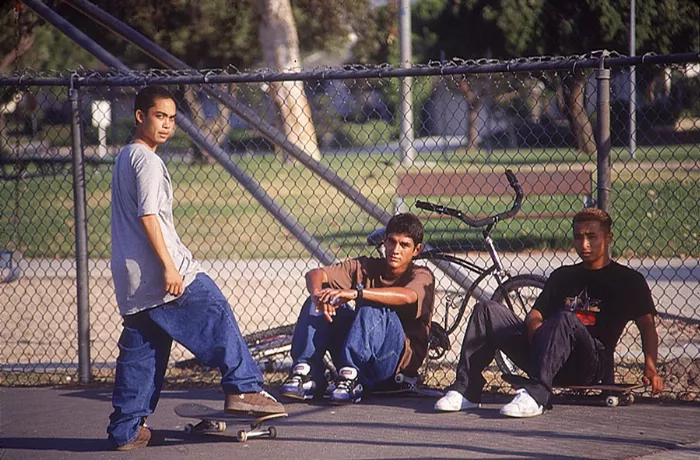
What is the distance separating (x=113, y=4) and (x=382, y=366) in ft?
38.4

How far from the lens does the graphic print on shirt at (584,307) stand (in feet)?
18.2

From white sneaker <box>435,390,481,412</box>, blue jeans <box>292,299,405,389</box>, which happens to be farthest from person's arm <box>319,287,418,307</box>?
white sneaker <box>435,390,481,412</box>

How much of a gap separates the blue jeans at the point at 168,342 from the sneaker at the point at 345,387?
90 cm

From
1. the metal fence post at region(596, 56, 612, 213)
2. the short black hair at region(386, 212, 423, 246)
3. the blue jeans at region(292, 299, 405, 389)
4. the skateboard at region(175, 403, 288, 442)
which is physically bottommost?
the skateboard at region(175, 403, 288, 442)

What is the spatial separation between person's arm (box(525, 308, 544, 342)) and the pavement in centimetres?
47

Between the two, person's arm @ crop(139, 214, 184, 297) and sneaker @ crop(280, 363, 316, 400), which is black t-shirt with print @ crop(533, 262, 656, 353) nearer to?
sneaker @ crop(280, 363, 316, 400)

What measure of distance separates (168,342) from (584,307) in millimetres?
2359

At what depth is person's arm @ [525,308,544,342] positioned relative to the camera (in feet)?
18.2

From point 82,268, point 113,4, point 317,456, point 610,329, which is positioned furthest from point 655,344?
point 113,4

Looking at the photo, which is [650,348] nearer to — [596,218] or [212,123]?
[596,218]

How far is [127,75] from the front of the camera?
22.1 feet

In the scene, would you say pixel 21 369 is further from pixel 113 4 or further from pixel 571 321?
pixel 113 4

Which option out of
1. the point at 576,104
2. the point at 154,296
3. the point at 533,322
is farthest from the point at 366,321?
the point at 576,104

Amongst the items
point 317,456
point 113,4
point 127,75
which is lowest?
point 317,456
